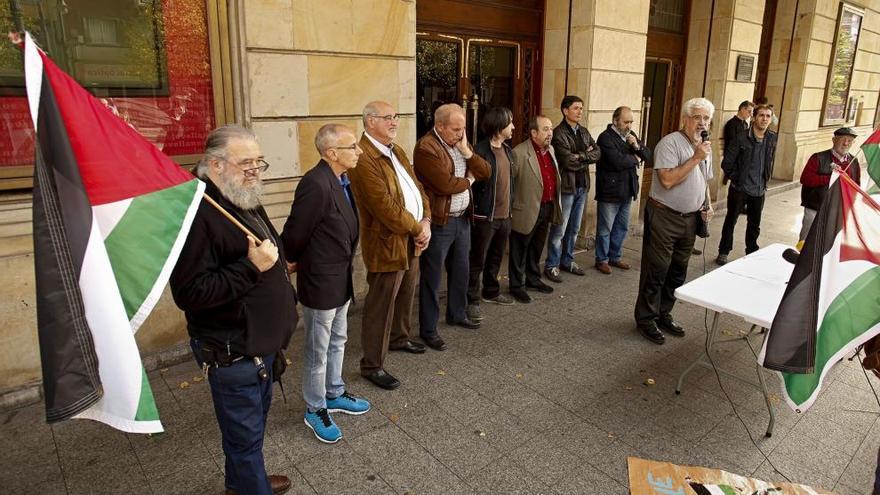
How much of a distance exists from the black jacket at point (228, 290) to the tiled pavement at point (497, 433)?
42.0 inches

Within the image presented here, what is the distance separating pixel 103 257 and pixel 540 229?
4.81m

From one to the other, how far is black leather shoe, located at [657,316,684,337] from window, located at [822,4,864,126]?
12.3m

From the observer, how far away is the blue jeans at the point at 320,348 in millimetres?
3494

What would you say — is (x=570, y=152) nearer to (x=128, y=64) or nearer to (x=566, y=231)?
(x=566, y=231)

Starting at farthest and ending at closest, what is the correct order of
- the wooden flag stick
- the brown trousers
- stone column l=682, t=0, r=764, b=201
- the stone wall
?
the stone wall < stone column l=682, t=0, r=764, b=201 < the brown trousers < the wooden flag stick

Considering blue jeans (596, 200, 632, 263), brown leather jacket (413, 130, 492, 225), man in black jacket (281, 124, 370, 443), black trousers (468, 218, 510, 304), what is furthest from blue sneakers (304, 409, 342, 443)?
blue jeans (596, 200, 632, 263)

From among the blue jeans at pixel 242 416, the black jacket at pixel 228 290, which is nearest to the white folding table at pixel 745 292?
the black jacket at pixel 228 290

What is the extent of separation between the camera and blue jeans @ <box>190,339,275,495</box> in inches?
103

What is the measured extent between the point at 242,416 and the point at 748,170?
7.04 m

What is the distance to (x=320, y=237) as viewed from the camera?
3369 mm

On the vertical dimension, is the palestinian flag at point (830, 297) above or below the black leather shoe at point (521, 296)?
above

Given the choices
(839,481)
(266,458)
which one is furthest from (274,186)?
(839,481)

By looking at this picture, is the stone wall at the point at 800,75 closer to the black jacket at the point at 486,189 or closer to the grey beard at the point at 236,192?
the black jacket at the point at 486,189

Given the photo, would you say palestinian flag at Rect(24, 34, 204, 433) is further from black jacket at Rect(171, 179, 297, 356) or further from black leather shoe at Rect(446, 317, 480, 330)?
black leather shoe at Rect(446, 317, 480, 330)
